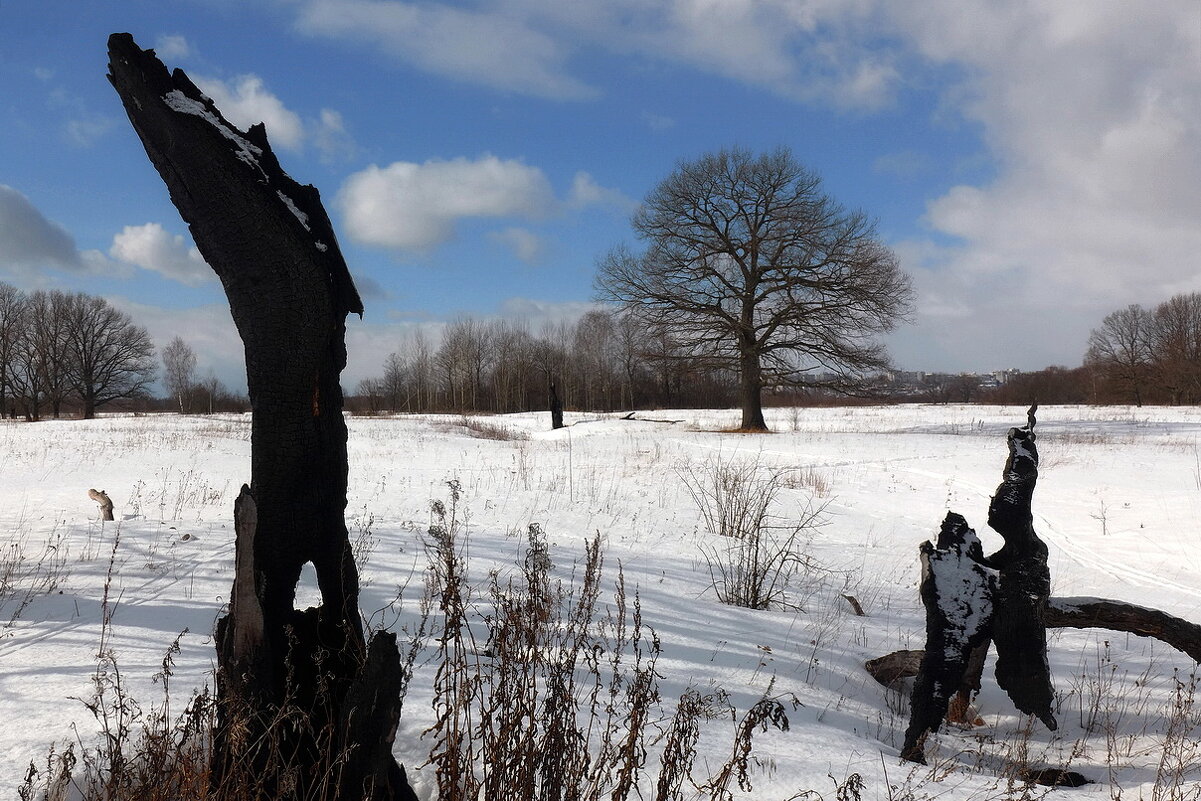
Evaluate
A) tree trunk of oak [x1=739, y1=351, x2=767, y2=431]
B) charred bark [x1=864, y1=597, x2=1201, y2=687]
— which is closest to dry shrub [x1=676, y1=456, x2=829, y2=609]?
charred bark [x1=864, y1=597, x2=1201, y2=687]

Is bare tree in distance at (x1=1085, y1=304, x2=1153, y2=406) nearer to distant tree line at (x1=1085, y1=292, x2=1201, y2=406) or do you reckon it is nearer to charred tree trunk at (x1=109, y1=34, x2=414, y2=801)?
distant tree line at (x1=1085, y1=292, x2=1201, y2=406)

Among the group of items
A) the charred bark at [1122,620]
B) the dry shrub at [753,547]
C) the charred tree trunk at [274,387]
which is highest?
the charred tree trunk at [274,387]

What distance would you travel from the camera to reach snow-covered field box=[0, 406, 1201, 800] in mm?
2930

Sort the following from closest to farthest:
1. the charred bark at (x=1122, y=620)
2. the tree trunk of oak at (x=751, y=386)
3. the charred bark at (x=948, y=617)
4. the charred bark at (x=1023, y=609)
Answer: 1. the charred bark at (x=948, y=617)
2. the charred bark at (x=1023, y=609)
3. the charred bark at (x=1122, y=620)
4. the tree trunk of oak at (x=751, y=386)

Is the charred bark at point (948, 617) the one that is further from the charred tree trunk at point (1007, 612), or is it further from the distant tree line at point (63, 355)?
the distant tree line at point (63, 355)

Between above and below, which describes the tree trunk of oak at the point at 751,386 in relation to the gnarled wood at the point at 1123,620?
above

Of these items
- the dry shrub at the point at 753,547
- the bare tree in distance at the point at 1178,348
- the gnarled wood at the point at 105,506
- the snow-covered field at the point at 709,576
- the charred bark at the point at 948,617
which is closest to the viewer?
A: the snow-covered field at the point at 709,576

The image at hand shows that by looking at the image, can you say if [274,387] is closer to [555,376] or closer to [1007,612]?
[1007,612]

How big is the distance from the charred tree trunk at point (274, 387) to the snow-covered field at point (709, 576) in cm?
54

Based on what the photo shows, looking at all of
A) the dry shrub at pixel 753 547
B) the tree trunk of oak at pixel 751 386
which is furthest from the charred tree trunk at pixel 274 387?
the tree trunk of oak at pixel 751 386

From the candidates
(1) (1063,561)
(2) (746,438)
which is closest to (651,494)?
(1) (1063,561)

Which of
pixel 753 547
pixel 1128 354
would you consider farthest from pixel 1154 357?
pixel 753 547

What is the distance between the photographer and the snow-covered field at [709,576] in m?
2.93

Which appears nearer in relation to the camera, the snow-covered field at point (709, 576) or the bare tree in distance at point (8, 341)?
the snow-covered field at point (709, 576)
